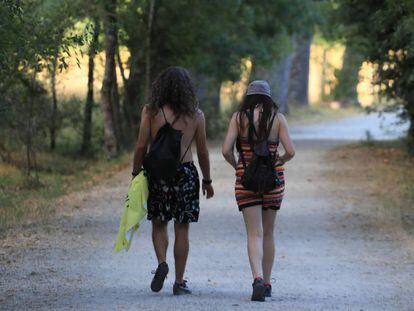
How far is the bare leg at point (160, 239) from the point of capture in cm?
793

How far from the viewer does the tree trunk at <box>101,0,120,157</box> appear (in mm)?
21016

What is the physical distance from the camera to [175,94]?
7730 mm

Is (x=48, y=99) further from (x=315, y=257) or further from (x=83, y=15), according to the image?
(x=315, y=257)

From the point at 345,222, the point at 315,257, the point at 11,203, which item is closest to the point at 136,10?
the point at 11,203

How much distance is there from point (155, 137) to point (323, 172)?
12417mm

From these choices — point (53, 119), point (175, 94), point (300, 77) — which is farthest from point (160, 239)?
point (300, 77)

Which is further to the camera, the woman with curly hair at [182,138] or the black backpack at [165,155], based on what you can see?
the woman with curly hair at [182,138]

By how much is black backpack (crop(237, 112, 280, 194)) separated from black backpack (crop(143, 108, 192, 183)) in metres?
0.56

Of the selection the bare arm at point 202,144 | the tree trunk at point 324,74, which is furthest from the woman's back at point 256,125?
the tree trunk at point 324,74

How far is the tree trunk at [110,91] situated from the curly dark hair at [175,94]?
41.4 feet

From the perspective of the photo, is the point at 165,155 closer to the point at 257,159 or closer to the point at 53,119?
the point at 257,159

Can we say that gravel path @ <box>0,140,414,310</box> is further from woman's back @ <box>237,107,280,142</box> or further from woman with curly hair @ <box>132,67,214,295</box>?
woman's back @ <box>237,107,280,142</box>

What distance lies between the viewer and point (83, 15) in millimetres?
19578

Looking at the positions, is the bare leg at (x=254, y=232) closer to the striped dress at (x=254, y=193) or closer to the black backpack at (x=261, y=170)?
the striped dress at (x=254, y=193)
